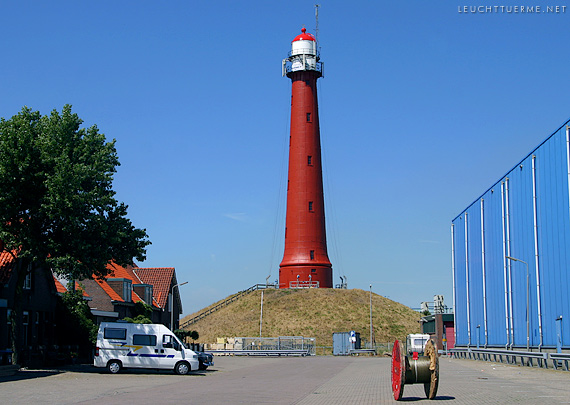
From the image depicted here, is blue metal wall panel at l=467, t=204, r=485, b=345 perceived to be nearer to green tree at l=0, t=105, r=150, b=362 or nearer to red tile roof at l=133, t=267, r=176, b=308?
red tile roof at l=133, t=267, r=176, b=308

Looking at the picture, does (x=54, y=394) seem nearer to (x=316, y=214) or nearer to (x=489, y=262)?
(x=489, y=262)

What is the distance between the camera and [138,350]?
1288 inches

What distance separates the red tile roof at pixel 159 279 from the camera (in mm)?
63781

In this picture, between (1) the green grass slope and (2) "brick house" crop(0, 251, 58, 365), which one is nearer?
(2) "brick house" crop(0, 251, 58, 365)

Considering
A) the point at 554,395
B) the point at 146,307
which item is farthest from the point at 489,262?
the point at 554,395

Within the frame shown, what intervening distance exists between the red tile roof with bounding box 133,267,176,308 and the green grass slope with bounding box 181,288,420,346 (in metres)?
16.9

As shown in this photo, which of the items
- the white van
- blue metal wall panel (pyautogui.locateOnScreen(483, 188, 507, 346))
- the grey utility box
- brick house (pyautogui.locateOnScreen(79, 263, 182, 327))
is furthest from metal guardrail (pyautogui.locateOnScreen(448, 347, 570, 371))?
brick house (pyautogui.locateOnScreen(79, 263, 182, 327))

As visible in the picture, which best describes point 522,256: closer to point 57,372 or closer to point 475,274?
point 475,274

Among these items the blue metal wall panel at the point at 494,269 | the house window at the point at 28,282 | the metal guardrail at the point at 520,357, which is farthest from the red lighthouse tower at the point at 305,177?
the house window at the point at 28,282

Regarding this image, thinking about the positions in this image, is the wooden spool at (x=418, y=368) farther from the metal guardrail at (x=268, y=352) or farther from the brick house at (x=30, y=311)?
the metal guardrail at (x=268, y=352)

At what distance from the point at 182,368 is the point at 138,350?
223 centimetres

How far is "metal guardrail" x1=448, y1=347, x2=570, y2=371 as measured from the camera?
3366cm

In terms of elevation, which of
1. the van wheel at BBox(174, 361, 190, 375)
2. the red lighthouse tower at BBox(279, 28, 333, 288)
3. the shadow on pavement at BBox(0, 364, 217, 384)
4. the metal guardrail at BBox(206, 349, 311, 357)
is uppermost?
the red lighthouse tower at BBox(279, 28, 333, 288)

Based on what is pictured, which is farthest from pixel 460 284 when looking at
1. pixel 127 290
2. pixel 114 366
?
pixel 114 366
